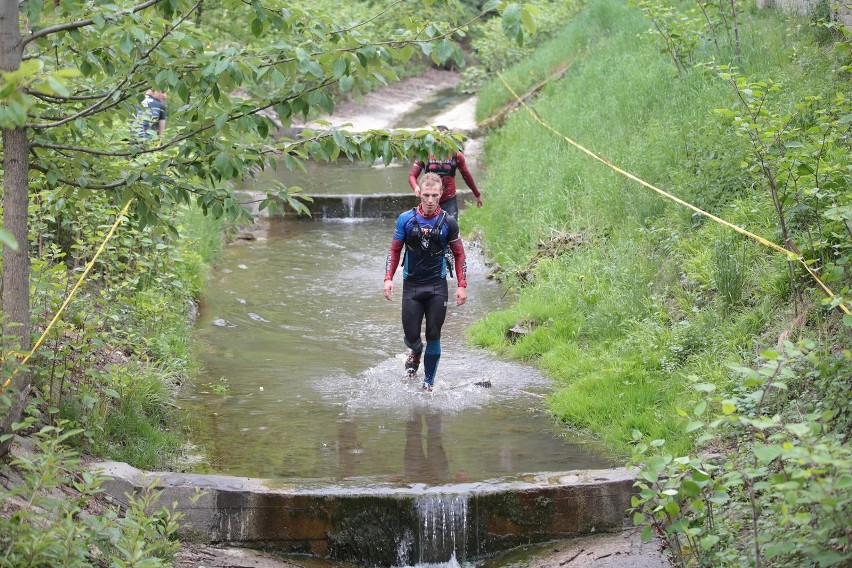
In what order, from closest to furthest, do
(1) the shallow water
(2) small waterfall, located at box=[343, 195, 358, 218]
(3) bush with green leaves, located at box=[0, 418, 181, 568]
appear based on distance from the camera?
(3) bush with green leaves, located at box=[0, 418, 181, 568] → (1) the shallow water → (2) small waterfall, located at box=[343, 195, 358, 218]

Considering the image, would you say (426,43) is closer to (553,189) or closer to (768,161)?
(768,161)

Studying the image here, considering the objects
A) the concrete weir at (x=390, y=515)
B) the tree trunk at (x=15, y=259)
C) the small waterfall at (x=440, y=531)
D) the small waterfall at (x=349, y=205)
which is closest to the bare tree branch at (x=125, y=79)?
the tree trunk at (x=15, y=259)

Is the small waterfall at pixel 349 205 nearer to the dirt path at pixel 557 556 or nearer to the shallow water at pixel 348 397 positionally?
the shallow water at pixel 348 397

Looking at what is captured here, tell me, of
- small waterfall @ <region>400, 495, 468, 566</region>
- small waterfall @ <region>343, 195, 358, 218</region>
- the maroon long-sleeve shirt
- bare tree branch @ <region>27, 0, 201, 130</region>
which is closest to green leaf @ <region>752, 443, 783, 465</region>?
small waterfall @ <region>400, 495, 468, 566</region>

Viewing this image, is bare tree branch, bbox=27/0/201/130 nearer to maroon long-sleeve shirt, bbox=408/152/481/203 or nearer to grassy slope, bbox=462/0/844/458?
grassy slope, bbox=462/0/844/458

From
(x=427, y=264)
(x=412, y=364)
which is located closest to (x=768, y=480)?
(x=427, y=264)

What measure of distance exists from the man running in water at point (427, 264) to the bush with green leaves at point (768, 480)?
263cm

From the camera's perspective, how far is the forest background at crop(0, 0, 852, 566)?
16.3 ft

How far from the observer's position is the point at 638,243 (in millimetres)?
10469

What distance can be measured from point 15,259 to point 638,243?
687cm

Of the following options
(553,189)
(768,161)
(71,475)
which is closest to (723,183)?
(768,161)

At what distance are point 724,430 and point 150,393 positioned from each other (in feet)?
14.4

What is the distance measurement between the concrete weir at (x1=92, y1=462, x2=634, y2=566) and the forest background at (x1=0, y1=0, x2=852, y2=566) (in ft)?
1.58

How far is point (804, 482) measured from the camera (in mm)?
4707
